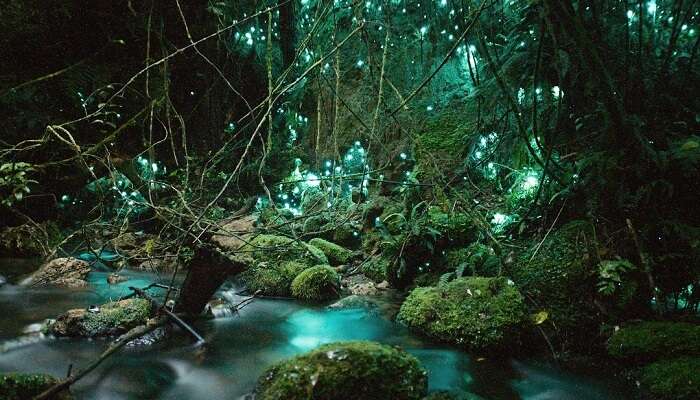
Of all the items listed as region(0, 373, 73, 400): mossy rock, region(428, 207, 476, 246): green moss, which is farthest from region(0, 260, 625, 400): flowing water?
region(428, 207, 476, 246): green moss

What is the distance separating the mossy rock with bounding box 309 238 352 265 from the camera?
7.78 metres

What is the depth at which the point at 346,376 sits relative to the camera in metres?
2.51

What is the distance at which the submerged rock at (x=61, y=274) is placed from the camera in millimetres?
5924

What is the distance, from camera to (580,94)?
4355mm

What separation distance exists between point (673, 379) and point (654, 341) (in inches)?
18.0

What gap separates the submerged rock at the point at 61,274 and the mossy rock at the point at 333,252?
148 inches

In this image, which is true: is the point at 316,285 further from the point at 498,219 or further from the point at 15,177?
the point at 15,177

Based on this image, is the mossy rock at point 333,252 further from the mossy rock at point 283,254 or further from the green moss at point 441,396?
the green moss at point 441,396

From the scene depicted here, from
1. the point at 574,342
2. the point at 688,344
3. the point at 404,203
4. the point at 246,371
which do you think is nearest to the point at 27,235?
the point at 246,371

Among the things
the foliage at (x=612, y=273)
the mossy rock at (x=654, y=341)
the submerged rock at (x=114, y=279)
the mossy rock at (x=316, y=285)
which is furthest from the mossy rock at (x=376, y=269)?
the submerged rock at (x=114, y=279)

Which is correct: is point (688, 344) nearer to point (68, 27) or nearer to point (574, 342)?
point (574, 342)

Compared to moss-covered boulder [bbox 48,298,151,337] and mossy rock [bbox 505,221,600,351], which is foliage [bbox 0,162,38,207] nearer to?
moss-covered boulder [bbox 48,298,151,337]

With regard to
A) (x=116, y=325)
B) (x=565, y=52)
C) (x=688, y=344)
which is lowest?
(x=116, y=325)

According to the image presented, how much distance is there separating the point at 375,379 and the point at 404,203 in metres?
4.70
